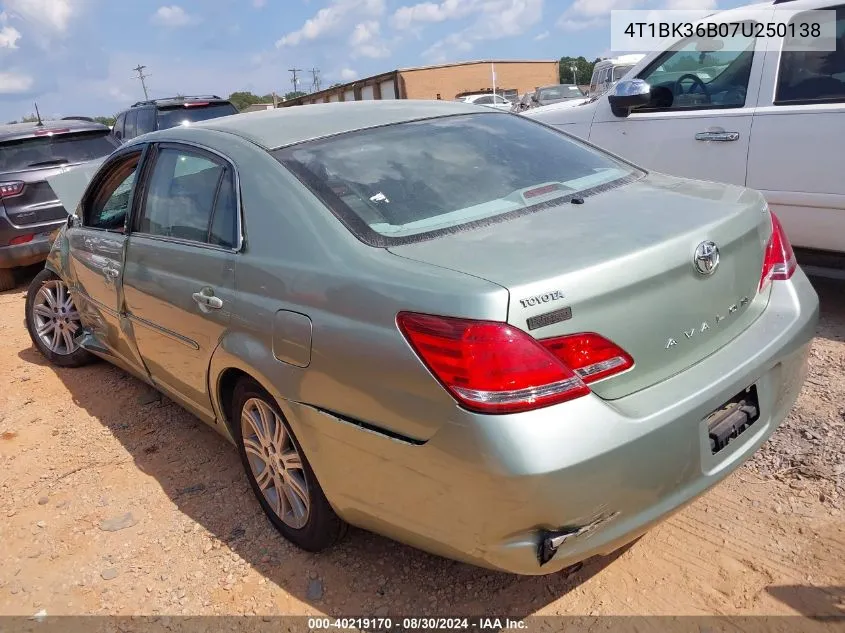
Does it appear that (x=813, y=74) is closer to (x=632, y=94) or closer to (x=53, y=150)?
(x=632, y=94)

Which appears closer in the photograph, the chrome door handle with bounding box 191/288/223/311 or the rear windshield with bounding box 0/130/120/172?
the chrome door handle with bounding box 191/288/223/311

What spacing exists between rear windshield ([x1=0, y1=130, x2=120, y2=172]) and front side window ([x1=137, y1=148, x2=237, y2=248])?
16.8 feet

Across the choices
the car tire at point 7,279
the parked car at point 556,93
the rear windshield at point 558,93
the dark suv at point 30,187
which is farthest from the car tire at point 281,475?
the rear windshield at point 558,93

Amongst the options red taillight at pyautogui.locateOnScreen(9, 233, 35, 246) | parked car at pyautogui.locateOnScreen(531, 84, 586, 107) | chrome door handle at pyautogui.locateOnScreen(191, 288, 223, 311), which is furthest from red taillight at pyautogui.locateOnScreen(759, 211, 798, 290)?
parked car at pyautogui.locateOnScreen(531, 84, 586, 107)

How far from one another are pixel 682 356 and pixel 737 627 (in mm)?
844

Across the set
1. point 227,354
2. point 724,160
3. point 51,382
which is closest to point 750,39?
point 724,160

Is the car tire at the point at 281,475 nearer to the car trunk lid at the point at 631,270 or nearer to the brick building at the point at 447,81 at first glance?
the car trunk lid at the point at 631,270

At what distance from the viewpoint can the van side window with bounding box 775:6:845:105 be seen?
3.95m

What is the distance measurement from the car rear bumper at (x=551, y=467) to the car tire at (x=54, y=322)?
10.8 feet

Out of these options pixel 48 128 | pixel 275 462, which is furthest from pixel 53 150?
pixel 275 462

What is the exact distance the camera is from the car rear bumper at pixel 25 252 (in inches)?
282

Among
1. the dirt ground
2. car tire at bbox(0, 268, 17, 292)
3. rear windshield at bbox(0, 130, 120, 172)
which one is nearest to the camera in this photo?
the dirt ground

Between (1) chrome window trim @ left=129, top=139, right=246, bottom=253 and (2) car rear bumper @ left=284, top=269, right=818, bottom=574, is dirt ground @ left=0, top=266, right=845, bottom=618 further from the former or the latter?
(1) chrome window trim @ left=129, top=139, right=246, bottom=253

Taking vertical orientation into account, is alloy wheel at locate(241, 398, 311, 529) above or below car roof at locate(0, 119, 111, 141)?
below
